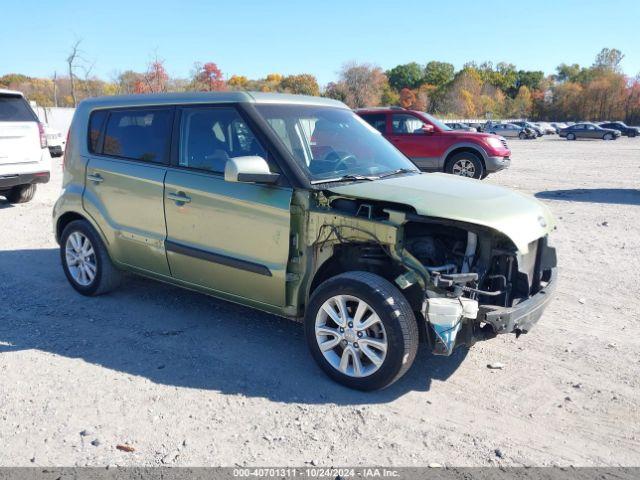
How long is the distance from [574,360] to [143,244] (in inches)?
142

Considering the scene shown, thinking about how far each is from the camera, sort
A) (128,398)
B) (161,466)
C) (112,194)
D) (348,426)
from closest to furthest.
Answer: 1. (161,466)
2. (348,426)
3. (128,398)
4. (112,194)

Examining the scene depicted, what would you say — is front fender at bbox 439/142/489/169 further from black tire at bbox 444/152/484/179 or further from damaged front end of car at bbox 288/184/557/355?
damaged front end of car at bbox 288/184/557/355

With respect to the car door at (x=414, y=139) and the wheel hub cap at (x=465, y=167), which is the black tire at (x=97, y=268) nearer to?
the car door at (x=414, y=139)

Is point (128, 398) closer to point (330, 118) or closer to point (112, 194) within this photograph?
point (112, 194)

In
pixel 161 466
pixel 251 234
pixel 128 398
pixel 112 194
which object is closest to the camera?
pixel 161 466

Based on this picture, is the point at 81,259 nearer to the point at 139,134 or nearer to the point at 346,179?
the point at 139,134

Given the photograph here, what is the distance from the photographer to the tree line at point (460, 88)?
70.6m

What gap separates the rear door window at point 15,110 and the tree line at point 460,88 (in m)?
48.9

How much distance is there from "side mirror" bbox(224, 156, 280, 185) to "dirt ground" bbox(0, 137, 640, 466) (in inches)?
53.1

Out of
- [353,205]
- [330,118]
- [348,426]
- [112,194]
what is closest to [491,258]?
[353,205]

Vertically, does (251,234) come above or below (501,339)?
above

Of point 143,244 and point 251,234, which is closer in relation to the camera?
point 251,234

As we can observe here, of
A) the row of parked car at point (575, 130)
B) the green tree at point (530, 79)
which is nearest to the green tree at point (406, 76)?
the green tree at point (530, 79)

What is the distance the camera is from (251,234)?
4.12 metres
